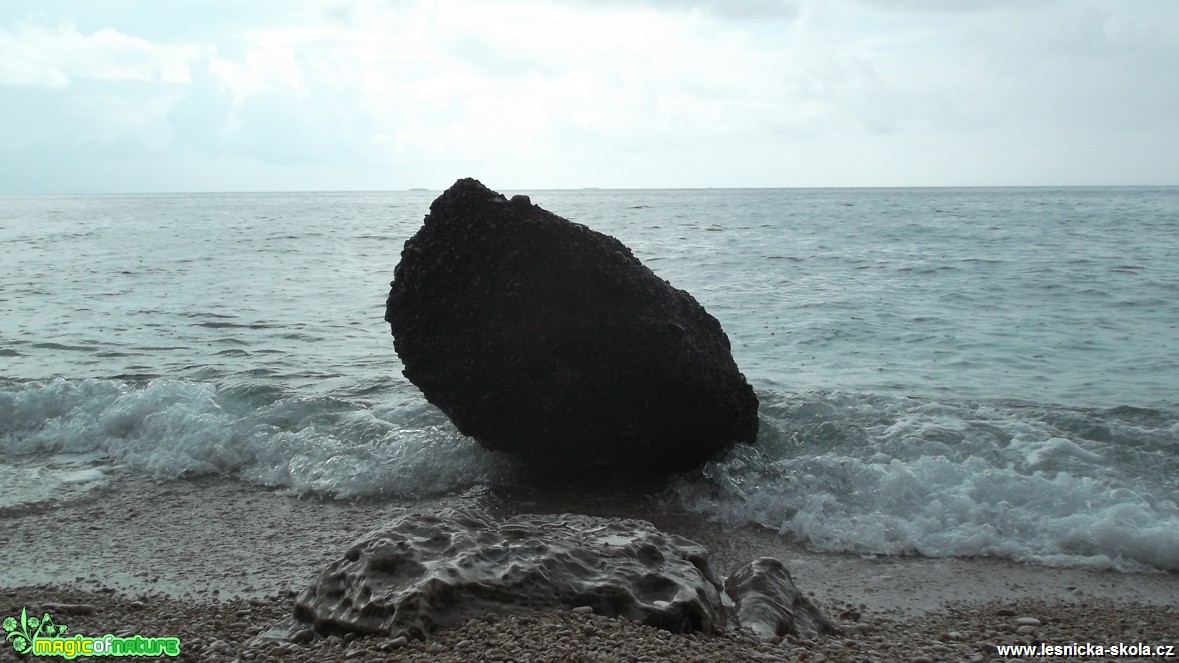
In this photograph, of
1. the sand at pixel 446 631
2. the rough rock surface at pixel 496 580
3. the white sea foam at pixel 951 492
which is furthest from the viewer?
the white sea foam at pixel 951 492

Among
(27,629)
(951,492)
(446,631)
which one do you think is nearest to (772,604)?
(446,631)

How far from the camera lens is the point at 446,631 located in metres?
3.22

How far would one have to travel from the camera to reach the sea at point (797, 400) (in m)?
5.45

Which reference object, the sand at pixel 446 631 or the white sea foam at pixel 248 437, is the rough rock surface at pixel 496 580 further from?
the white sea foam at pixel 248 437

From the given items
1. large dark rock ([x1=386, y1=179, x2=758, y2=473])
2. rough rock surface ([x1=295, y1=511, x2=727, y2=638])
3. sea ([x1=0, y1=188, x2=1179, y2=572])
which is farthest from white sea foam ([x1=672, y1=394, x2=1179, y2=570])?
rough rock surface ([x1=295, y1=511, x2=727, y2=638])

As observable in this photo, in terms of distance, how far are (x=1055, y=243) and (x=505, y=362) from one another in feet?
60.2

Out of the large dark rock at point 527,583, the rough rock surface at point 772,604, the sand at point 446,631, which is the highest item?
the large dark rock at point 527,583

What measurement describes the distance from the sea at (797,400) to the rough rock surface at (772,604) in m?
1.14

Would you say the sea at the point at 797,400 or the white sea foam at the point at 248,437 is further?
the white sea foam at the point at 248,437

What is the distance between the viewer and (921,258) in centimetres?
1775

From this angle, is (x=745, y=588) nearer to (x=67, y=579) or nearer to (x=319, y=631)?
(x=319, y=631)

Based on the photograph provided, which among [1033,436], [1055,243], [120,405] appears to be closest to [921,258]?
[1055,243]

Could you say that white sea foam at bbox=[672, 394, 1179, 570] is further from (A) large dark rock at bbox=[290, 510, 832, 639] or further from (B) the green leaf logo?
(B) the green leaf logo

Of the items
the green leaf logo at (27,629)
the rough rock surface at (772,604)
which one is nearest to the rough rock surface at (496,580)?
the rough rock surface at (772,604)
